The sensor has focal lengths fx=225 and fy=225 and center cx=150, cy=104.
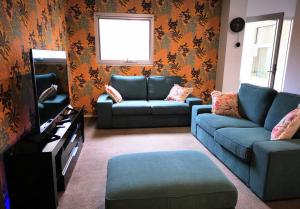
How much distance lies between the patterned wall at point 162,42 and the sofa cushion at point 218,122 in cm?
183

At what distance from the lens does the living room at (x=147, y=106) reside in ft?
5.98

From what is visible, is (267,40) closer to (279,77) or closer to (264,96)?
(279,77)

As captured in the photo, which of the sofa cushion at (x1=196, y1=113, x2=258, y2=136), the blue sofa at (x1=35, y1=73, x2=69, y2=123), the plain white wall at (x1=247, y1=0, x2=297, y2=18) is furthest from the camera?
the plain white wall at (x1=247, y1=0, x2=297, y2=18)

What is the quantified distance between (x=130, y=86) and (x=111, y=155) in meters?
1.82

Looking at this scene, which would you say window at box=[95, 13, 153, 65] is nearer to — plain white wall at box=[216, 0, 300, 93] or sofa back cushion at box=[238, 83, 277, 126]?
plain white wall at box=[216, 0, 300, 93]

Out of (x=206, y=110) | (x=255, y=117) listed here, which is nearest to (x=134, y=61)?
(x=206, y=110)

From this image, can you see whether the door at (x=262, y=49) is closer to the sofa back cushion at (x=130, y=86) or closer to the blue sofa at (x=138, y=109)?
the blue sofa at (x=138, y=109)

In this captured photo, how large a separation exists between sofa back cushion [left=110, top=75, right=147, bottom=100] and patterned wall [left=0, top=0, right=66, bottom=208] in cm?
168

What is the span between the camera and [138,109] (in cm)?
395

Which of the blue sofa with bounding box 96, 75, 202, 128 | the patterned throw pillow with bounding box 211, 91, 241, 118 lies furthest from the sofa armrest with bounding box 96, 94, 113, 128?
the patterned throw pillow with bounding box 211, 91, 241, 118

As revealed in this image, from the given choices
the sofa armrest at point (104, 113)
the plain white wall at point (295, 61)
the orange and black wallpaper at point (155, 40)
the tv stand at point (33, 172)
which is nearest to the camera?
the tv stand at point (33, 172)

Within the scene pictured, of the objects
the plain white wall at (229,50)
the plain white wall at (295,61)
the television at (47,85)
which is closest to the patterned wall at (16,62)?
the television at (47,85)

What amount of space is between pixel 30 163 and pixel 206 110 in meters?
2.56

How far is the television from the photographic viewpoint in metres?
2.01
